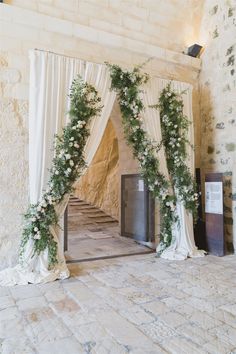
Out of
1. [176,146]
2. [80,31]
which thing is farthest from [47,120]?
[176,146]

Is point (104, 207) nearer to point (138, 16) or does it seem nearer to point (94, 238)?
point (94, 238)

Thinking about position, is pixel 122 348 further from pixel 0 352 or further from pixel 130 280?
pixel 130 280

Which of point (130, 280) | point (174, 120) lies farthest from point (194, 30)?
point (130, 280)

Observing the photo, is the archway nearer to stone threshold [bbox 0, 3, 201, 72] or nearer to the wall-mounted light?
stone threshold [bbox 0, 3, 201, 72]

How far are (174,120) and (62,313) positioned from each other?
2873 millimetres

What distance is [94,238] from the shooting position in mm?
5301

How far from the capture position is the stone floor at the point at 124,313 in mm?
1788

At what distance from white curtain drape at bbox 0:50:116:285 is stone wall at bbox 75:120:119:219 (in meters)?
4.54

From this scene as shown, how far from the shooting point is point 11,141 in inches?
129

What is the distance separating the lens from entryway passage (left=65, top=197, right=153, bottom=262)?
13.6 ft

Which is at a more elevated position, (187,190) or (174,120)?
(174,120)

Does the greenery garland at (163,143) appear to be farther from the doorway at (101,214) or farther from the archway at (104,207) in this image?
the doorway at (101,214)

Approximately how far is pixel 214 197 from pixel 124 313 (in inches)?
96.9

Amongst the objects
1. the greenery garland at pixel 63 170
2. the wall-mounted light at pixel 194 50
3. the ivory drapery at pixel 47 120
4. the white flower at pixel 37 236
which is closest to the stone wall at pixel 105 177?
the wall-mounted light at pixel 194 50
